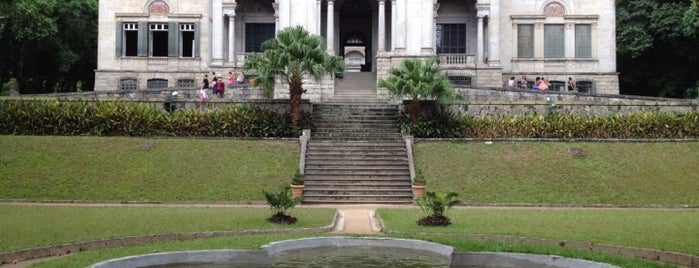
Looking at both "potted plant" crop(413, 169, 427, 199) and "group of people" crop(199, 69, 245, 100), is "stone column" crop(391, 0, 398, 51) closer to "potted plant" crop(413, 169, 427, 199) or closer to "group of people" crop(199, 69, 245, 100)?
"group of people" crop(199, 69, 245, 100)

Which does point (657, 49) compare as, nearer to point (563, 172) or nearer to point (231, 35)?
point (563, 172)

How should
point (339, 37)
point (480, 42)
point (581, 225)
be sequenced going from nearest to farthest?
point (581, 225), point (480, 42), point (339, 37)

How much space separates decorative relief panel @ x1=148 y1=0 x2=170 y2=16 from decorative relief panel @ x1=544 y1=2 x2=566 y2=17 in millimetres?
22812

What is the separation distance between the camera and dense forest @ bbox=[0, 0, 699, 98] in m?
44.9

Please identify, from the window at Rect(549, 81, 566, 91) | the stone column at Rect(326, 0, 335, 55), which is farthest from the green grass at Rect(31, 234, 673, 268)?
the window at Rect(549, 81, 566, 91)

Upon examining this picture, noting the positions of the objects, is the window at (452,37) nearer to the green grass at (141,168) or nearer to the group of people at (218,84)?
the group of people at (218,84)

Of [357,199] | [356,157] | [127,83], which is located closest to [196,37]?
[127,83]

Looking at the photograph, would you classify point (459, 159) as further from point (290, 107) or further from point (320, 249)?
point (320, 249)

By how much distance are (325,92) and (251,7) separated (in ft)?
36.6

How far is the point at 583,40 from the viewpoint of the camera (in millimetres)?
46625

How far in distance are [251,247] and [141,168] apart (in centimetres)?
1294

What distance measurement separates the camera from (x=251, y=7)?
4688cm

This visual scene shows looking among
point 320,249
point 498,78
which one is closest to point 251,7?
point 498,78

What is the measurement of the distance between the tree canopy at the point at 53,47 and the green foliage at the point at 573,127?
2285 centimetres
